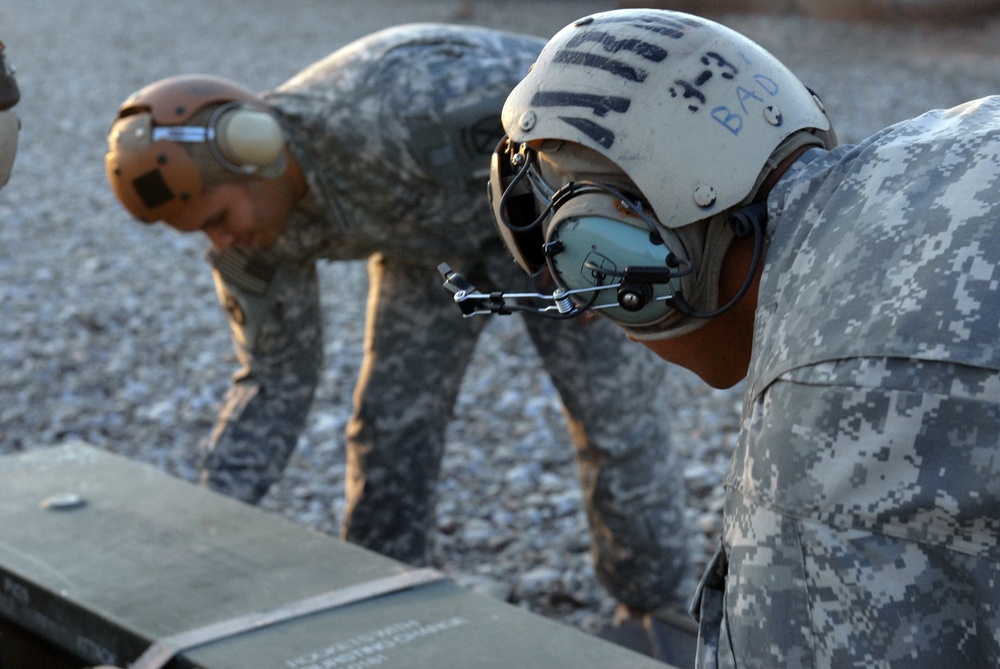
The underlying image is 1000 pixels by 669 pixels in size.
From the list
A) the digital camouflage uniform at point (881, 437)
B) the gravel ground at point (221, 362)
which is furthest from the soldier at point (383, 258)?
the digital camouflage uniform at point (881, 437)

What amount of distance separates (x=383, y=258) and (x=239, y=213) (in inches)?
22.8

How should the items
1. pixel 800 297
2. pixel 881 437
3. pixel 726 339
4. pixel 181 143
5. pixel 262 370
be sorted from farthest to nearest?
pixel 262 370
pixel 181 143
pixel 726 339
pixel 800 297
pixel 881 437

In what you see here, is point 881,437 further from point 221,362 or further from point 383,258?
point 221,362

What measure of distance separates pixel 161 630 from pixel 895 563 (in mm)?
1543

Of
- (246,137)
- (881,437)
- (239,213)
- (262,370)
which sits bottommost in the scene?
(262,370)

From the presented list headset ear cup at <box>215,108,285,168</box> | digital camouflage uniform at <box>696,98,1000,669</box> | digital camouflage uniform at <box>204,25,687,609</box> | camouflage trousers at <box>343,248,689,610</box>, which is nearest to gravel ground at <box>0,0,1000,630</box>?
camouflage trousers at <box>343,248,689,610</box>

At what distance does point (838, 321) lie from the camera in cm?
143

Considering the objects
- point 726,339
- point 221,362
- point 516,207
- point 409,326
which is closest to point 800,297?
point 726,339

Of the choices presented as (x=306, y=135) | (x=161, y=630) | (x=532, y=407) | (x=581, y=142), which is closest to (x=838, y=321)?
(x=581, y=142)

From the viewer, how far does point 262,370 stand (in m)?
3.60

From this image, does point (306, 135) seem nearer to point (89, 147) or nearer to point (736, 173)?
point (736, 173)

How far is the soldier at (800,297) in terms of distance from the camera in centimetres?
136

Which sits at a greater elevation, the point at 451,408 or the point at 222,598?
the point at 222,598

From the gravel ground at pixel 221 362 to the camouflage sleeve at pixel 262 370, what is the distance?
864 mm
